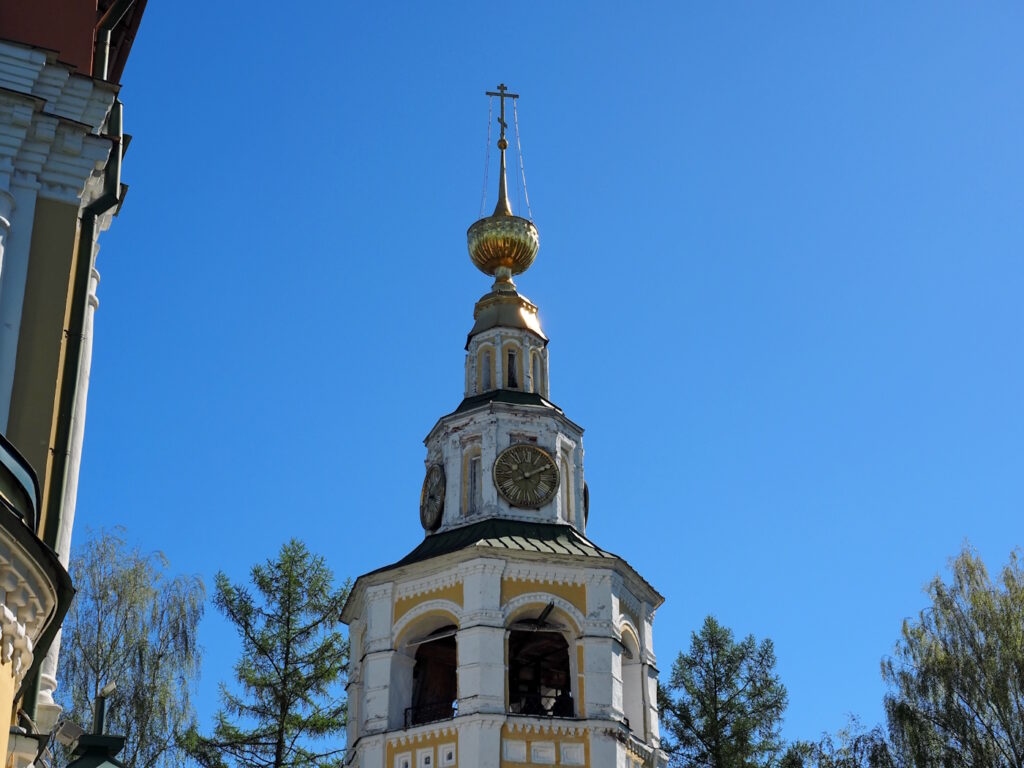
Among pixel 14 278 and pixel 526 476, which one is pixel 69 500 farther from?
pixel 526 476

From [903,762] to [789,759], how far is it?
3681 millimetres

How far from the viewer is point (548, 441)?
874 inches

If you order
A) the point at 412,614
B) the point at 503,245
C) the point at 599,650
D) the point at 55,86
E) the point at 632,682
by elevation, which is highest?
the point at 503,245

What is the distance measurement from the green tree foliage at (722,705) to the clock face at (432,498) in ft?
25.4

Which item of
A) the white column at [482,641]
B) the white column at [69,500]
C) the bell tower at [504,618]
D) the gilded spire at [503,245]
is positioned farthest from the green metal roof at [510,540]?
the white column at [69,500]

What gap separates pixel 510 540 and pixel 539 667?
6.89ft

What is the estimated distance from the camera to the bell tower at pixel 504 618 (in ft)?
63.2

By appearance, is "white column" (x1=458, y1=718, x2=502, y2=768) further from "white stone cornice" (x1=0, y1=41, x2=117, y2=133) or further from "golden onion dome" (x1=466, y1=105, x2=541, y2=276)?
"white stone cornice" (x1=0, y1=41, x2=117, y2=133)

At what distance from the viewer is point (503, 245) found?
82.8ft

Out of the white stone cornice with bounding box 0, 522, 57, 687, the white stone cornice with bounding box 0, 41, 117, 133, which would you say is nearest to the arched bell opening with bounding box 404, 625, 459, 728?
the white stone cornice with bounding box 0, 41, 117, 133

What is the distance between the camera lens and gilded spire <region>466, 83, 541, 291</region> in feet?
82.8

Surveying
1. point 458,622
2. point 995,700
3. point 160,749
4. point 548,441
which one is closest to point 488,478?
point 548,441

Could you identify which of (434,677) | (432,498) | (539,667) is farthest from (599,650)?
(432,498)

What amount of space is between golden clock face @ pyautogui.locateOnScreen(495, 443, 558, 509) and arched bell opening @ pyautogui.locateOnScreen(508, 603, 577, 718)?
183 centimetres
